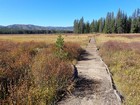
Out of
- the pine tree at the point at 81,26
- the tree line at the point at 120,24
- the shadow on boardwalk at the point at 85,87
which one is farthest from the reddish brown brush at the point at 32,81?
the pine tree at the point at 81,26

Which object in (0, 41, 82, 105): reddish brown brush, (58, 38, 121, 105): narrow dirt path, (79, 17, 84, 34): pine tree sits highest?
(79, 17, 84, 34): pine tree

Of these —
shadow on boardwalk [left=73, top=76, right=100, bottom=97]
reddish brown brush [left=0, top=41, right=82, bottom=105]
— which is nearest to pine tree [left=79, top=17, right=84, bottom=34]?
shadow on boardwalk [left=73, top=76, right=100, bottom=97]

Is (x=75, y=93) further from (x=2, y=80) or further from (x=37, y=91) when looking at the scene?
(x=2, y=80)

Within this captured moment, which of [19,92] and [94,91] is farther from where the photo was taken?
[94,91]

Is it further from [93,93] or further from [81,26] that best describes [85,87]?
[81,26]

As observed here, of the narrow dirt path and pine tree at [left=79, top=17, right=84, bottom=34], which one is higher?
pine tree at [left=79, top=17, right=84, bottom=34]

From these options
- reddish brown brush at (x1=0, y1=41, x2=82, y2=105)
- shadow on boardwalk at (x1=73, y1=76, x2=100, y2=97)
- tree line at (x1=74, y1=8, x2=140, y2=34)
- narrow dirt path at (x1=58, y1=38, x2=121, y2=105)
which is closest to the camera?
reddish brown brush at (x1=0, y1=41, x2=82, y2=105)

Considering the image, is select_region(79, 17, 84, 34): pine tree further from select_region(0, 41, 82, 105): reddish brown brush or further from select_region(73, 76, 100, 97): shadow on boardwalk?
select_region(0, 41, 82, 105): reddish brown brush

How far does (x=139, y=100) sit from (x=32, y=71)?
11.8 feet

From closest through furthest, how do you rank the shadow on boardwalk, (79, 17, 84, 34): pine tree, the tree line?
the shadow on boardwalk
the tree line
(79, 17, 84, 34): pine tree

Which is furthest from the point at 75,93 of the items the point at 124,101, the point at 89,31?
the point at 89,31

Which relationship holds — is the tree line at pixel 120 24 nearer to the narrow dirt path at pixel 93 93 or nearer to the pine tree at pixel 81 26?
the pine tree at pixel 81 26

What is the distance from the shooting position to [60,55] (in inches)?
506

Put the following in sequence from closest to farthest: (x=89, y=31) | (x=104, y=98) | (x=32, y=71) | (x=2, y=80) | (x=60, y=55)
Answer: (x=2, y=80)
(x=104, y=98)
(x=32, y=71)
(x=60, y=55)
(x=89, y=31)
